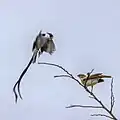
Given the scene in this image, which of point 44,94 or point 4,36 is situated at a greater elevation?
point 4,36

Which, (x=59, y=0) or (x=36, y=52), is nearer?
(x=36, y=52)

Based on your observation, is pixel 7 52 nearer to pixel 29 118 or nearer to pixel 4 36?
pixel 4 36

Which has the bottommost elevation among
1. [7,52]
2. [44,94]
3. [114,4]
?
[44,94]

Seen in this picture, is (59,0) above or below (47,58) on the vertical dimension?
above

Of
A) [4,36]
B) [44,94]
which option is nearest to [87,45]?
[44,94]

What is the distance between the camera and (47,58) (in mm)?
1357

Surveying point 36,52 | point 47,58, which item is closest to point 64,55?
point 47,58

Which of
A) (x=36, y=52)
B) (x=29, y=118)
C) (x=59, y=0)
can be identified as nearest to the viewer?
(x=36, y=52)

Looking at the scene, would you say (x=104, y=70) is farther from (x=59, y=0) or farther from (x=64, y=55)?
(x=59, y=0)

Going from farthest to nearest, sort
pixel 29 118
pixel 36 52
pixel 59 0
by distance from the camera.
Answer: pixel 59 0, pixel 29 118, pixel 36 52

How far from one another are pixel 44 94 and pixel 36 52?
0.33 meters

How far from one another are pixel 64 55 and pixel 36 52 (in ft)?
1.07

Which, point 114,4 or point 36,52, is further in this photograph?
point 114,4

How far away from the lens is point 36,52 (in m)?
1.07
